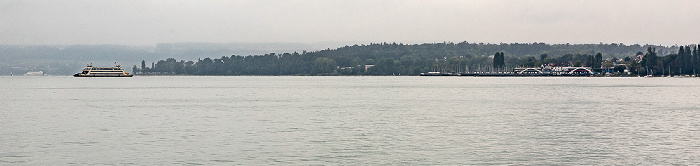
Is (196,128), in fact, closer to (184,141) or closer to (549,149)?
(184,141)

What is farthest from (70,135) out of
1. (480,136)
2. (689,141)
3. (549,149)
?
(689,141)

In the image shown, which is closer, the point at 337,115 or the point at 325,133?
the point at 325,133

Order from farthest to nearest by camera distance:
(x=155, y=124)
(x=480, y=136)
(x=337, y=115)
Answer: (x=337, y=115) → (x=155, y=124) → (x=480, y=136)

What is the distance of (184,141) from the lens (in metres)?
37.8

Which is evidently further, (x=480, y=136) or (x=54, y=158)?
(x=480, y=136)

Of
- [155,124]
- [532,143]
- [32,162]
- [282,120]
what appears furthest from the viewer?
[282,120]

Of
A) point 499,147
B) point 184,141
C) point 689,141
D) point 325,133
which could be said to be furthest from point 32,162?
point 689,141

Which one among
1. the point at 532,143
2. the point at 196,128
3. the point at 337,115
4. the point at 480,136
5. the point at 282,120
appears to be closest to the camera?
the point at 532,143

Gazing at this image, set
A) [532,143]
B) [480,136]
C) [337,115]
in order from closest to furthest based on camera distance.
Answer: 1. [532,143]
2. [480,136]
3. [337,115]

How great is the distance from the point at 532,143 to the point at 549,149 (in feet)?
8.63

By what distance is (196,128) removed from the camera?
4628cm

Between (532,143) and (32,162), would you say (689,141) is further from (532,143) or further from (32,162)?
(32,162)

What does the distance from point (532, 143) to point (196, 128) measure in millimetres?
20034

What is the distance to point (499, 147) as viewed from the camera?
3497 cm
